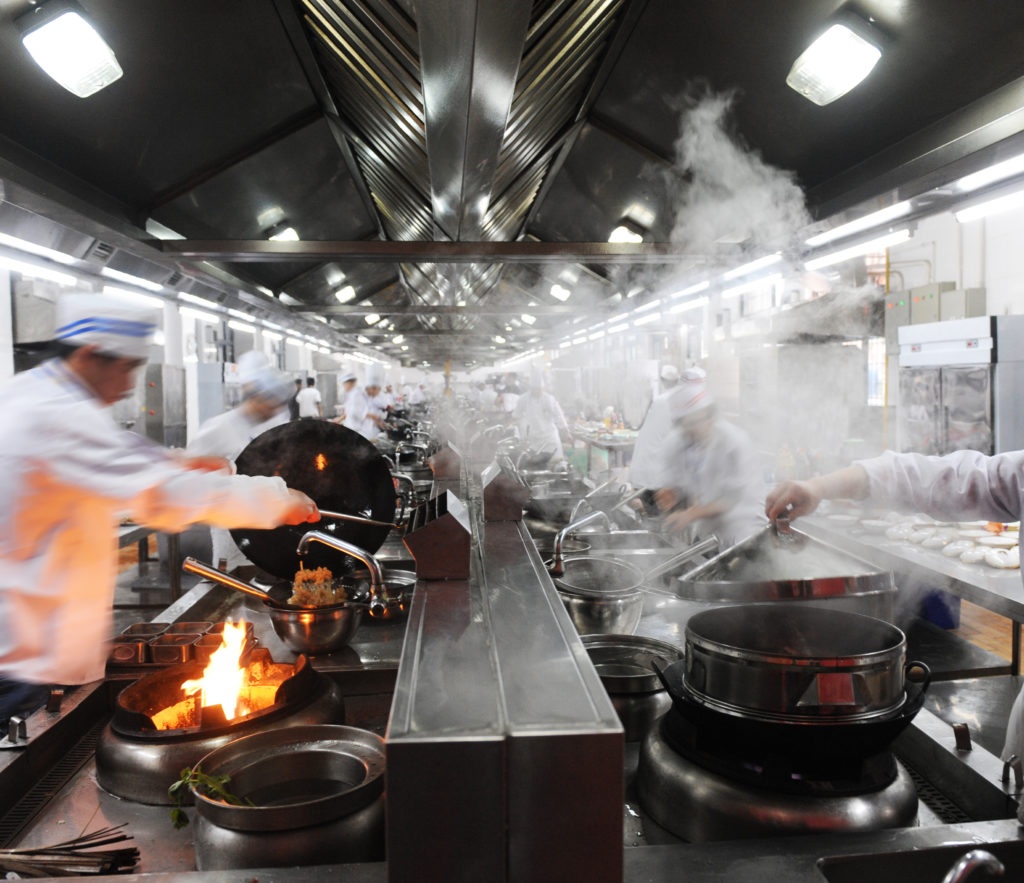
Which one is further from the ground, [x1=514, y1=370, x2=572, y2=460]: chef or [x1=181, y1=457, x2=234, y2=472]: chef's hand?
[x1=514, y1=370, x2=572, y2=460]: chef

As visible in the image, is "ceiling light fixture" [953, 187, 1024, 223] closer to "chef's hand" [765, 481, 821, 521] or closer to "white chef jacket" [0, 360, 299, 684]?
"chef's hand" [765, 481, 821, 521]

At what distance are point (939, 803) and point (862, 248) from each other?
268cm

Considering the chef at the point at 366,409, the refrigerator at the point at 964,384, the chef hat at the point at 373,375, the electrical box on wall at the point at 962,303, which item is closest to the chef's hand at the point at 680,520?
the refrigerator at the point at 964,384

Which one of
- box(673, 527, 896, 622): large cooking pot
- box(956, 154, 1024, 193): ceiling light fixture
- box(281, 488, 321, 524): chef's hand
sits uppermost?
box(956, 154, 1024, 193): ceiling light fixture

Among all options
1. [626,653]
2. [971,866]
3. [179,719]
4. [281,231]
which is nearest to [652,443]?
[281,231]

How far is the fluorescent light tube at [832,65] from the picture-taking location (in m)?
2.36

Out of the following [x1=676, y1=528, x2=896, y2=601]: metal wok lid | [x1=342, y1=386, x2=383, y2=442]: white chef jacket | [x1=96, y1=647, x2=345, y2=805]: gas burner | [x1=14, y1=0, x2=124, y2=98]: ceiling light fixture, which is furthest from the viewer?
[x1=342, y1=386, x2=383, y2=442]: white chef jacket

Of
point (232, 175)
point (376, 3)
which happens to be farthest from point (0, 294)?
point (376, 3)

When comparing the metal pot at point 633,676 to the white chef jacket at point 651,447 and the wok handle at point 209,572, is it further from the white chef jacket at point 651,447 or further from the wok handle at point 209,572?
the white chef jacket at point 651,447

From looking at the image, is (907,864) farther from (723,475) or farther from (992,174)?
(723,475)

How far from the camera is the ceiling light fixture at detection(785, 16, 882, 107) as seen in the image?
7.72ft

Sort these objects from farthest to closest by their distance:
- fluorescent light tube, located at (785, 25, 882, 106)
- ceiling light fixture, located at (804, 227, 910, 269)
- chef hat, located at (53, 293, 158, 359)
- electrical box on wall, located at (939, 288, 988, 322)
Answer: electrical box on wall, located at (939, 288, 988, 322), ceiling light fixture, located at (804, 227, 910, 269), fluorescent light tube, located at (785, 25, 882, 106), chef hat, located at (53, 293, 158, 359)

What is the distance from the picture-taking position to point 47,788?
4.60 feet

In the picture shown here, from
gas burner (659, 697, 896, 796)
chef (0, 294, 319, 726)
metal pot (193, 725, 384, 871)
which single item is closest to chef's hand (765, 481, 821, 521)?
gas burner (659, 697, 896, 796)
